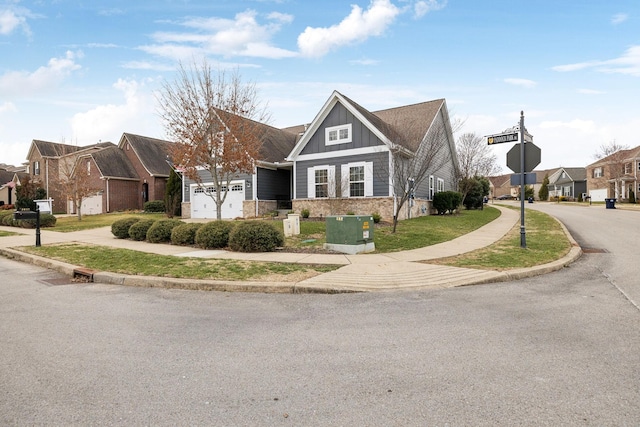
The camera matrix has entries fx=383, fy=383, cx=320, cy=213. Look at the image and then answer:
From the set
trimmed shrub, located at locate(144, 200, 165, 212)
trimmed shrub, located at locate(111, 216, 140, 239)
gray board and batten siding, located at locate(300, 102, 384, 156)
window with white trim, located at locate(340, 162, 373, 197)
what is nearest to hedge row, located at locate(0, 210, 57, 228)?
trimmed shrub, located at locate(111, 216, 140, 239)

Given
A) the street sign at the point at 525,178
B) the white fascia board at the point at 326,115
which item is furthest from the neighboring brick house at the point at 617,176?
the street sign at the point at 525,178

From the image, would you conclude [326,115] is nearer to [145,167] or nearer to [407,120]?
[407,120]

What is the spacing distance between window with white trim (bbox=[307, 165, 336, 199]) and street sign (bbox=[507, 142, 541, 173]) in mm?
11096

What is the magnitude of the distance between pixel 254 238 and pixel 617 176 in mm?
55005

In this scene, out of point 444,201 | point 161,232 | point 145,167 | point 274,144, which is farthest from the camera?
point 145,167

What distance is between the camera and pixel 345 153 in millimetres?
Answer: 21531

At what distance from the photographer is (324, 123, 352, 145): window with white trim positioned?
847 inches

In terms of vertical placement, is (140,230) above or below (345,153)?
below

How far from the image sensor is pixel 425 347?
4.21m

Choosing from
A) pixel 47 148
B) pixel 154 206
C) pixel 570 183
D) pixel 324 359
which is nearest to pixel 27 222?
pixel 154 206

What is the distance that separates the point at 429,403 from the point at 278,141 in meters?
26.7

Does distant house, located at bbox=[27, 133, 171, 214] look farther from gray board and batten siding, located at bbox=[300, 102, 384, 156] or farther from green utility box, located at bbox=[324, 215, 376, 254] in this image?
green utility box, located at bbox=[324, 215, 376, 254]

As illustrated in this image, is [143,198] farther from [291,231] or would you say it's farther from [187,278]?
[187,278]

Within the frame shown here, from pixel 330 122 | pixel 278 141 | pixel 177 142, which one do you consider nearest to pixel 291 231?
pixel 177 142
